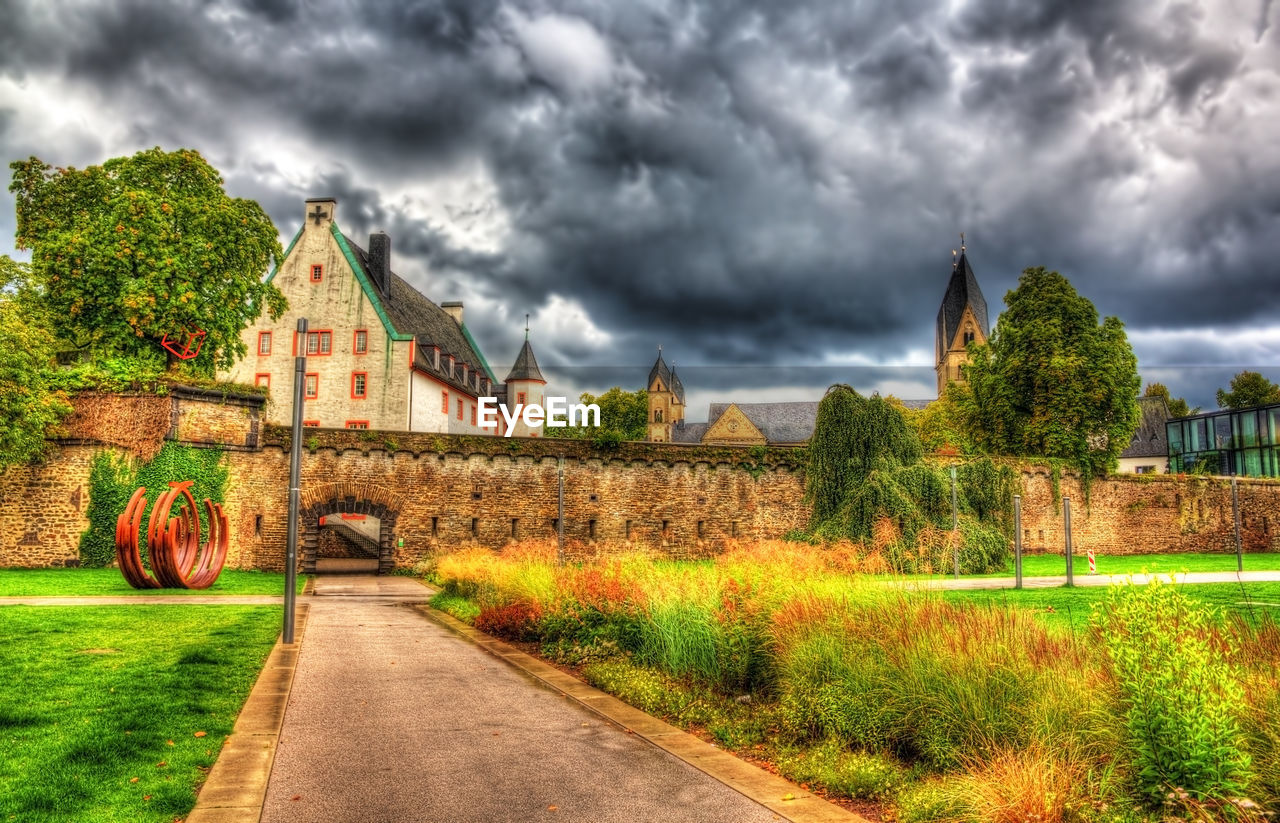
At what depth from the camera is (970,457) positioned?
113 feet

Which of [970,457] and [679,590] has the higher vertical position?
[970,457]

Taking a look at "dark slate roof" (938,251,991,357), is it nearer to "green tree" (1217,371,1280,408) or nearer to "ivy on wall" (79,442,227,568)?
"green tree" (1217,371,1280,408)

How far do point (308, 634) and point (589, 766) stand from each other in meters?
8.81

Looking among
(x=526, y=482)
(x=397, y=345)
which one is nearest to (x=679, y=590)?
(x=526, y=482)

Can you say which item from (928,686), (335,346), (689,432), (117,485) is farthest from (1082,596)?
(689,432)

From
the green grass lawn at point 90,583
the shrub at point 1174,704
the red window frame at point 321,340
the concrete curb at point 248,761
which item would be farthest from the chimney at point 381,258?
the shrub at point 1174,704

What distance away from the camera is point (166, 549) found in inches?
789

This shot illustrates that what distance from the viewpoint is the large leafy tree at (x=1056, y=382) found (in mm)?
39969

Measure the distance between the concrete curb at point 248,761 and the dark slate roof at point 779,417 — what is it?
272 ft

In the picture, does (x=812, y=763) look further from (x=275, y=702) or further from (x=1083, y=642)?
(x=275, y=702)

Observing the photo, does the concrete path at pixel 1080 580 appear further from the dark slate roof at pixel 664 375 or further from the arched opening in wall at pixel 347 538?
the dark slate roof at pixel 664 375

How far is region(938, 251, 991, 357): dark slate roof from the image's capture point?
90125mm

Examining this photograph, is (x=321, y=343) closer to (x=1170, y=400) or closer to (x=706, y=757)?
(x=706, y=757)

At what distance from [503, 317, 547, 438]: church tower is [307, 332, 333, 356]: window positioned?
19469 mm
